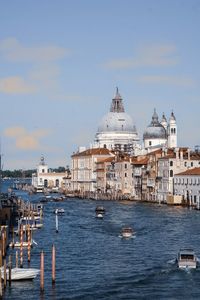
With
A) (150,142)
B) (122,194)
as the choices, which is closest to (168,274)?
(122,194)

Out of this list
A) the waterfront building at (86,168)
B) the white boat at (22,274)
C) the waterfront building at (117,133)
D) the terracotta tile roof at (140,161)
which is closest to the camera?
the white boat at (22,274)

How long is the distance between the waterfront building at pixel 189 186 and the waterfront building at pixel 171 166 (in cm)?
181

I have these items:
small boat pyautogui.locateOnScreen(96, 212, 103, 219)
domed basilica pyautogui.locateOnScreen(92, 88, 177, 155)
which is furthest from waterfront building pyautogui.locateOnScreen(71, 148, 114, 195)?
small boat pyautogui.locateOnScreen(96, 212, 103, 219)

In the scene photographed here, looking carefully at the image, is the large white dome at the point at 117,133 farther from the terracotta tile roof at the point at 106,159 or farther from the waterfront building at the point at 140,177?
the waterfront building at the point at 140,177

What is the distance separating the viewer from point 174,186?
84875mm

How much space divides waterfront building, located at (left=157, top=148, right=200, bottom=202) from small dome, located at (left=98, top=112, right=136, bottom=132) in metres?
50.9

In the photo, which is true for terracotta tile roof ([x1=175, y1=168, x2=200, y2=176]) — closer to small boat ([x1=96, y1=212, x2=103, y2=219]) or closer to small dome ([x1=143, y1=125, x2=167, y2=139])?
small boat ([x1=96, y1=212, x2=103, y2=219])

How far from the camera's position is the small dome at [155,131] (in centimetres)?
12875

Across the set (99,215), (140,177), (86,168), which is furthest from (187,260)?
(86,168)

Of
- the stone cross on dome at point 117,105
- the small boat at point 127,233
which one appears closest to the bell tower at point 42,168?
the stone cross on dome at point 117,105

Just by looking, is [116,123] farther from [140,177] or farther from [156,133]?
[140,177]

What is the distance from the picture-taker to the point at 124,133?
140 metres

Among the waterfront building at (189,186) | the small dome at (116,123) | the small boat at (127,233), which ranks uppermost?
the small dome at (116,123)

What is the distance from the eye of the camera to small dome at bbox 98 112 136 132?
14038cm
